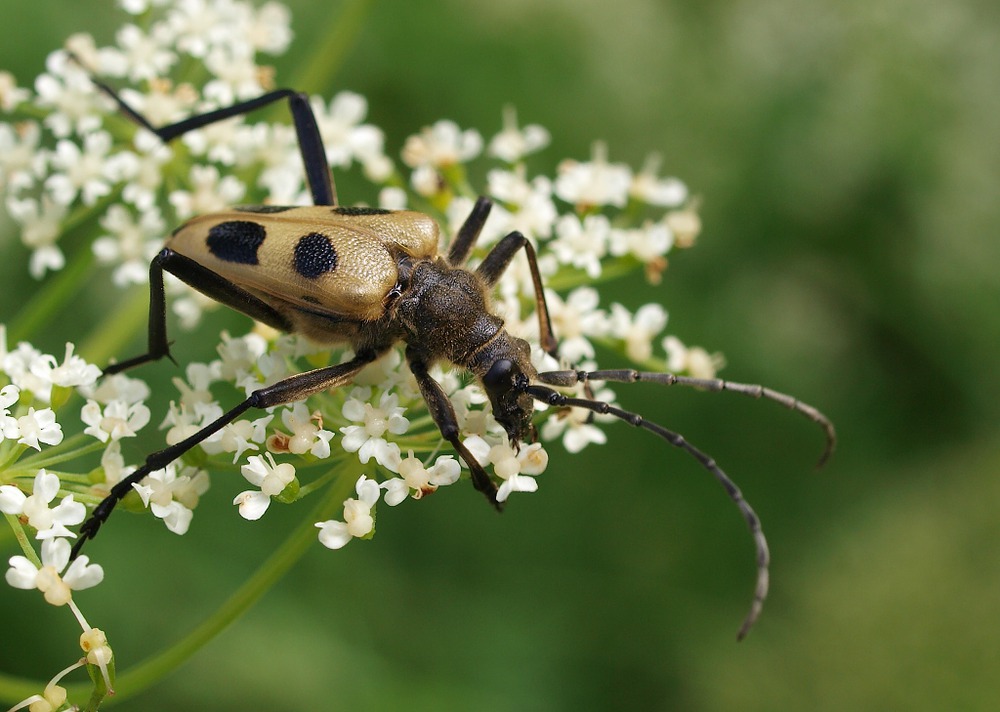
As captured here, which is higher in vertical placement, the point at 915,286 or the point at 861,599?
the point at 915,286

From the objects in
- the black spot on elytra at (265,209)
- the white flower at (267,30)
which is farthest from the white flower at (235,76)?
the black spot on elytra at (265,209)

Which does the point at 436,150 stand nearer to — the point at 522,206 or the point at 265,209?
the point at 522,206

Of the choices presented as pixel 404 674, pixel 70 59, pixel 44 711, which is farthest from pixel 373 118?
pixel 44 711

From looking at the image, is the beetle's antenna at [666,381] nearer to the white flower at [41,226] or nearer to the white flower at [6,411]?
the white flower at [6,411]

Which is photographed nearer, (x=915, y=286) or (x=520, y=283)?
(x=520, y=283)

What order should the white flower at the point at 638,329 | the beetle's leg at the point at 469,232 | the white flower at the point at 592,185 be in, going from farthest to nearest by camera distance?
the white flower at the point at 592,185 → the white flower at the point at 638,329 → the beetle's leg at the point at 469,232

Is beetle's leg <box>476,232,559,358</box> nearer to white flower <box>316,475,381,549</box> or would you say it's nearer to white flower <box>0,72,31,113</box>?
white flower <box>316,475,381,549</box>

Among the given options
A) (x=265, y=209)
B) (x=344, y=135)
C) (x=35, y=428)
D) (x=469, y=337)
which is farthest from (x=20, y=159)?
(x=469, y=337)

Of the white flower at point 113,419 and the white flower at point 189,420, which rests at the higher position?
the white flower at point 189,420

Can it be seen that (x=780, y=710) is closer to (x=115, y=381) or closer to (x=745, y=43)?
(x=115, y=381)
